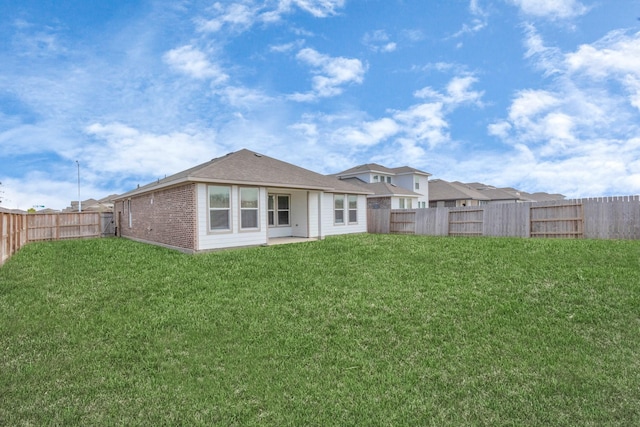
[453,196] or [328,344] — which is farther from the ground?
[453,196]

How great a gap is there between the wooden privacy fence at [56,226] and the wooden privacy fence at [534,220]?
18.1 m

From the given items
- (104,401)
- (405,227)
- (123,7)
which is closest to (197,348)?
(104,401)

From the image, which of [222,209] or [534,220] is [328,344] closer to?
[222,209]

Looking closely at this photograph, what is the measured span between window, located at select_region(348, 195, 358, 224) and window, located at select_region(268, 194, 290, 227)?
4.04 m

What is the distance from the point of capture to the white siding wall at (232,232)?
1242cm

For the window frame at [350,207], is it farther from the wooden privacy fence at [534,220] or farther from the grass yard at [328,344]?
the grass yard at [328,344]

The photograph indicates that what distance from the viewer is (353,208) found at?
1998 cm

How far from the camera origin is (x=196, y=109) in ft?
52.0

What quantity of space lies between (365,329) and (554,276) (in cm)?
576

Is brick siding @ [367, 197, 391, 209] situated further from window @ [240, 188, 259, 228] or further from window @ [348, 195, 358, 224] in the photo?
window @ [240, 188, 259, 228]

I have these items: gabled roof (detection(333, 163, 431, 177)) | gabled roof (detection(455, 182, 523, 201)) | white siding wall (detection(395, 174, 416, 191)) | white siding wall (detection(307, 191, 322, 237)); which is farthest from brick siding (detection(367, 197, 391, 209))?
gabled roof (detection(455, 182, 523, 201))

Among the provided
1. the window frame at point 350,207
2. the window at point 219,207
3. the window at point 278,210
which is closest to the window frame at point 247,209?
the window at point 219,207

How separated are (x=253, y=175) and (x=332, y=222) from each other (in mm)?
5713

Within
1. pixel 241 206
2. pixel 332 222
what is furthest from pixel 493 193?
pixel 241 206
